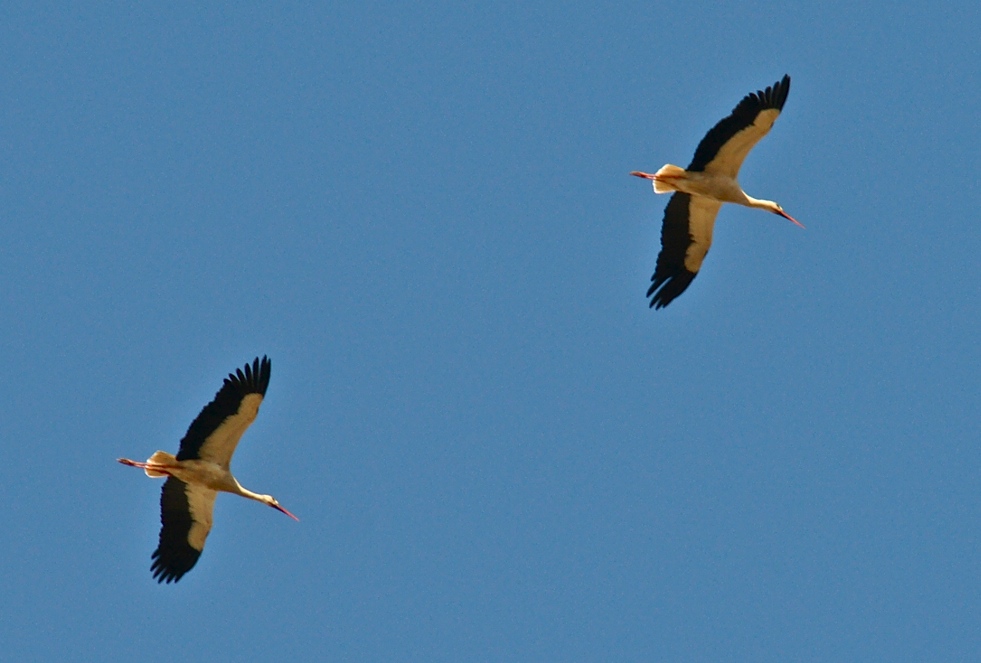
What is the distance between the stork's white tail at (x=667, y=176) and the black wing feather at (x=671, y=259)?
601 mm

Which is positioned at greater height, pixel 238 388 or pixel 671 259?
pixel 671 259

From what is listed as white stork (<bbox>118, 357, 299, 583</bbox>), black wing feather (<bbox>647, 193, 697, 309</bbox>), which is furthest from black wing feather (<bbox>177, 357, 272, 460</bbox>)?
black wing feather (<bbox>647, 193, 697, 309</bbox>)

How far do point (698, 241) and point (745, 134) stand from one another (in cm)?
195

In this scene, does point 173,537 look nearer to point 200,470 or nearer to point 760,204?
point 200,470

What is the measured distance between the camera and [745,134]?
2402 centimetres

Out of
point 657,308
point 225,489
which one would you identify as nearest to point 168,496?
point 225,489

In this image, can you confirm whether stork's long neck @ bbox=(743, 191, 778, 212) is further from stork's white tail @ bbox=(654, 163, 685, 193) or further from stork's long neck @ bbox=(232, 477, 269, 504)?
stork's long neck @ bbox=(232, 477, 269, 504)

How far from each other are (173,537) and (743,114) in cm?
881

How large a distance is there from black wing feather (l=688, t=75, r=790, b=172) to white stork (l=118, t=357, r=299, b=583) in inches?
240

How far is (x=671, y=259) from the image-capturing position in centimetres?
2534

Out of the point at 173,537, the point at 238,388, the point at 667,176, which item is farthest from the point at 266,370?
the point at 667,176

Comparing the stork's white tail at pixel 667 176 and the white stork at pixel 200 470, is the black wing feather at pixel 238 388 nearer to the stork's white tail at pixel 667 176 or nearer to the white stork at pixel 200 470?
the white stork at pixel 200 470

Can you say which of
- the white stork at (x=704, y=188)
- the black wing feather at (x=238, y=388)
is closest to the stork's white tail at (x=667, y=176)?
the white stork at (x=704, y=188)

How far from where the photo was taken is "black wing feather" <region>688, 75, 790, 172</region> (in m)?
23.6
